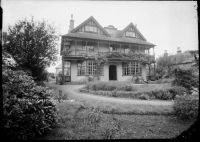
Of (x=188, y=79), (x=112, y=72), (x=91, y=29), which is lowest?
(x=188, y=79)

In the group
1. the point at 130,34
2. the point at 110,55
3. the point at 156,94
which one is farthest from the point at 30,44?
the point at 130,34

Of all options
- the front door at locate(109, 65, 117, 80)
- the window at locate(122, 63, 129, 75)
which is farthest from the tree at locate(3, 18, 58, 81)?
the window at locate(122, 63, 129, 75)

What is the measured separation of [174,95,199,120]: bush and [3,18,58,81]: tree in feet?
29.1

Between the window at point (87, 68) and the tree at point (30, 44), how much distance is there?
798cm

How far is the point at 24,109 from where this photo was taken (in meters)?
3.43

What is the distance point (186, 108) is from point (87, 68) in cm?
1596

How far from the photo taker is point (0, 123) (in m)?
2.68

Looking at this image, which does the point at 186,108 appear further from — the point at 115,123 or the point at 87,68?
the point at 87,68

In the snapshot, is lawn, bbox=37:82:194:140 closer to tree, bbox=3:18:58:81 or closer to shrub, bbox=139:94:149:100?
shrub, bbox=139:94:149:100

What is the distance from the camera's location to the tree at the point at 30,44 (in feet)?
32.3

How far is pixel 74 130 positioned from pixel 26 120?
157 centimetres

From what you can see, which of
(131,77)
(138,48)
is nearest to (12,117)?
(131,77)

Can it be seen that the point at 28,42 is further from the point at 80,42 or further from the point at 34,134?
the point at 80,42

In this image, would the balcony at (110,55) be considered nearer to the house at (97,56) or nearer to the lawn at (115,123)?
the house at (97,56)
